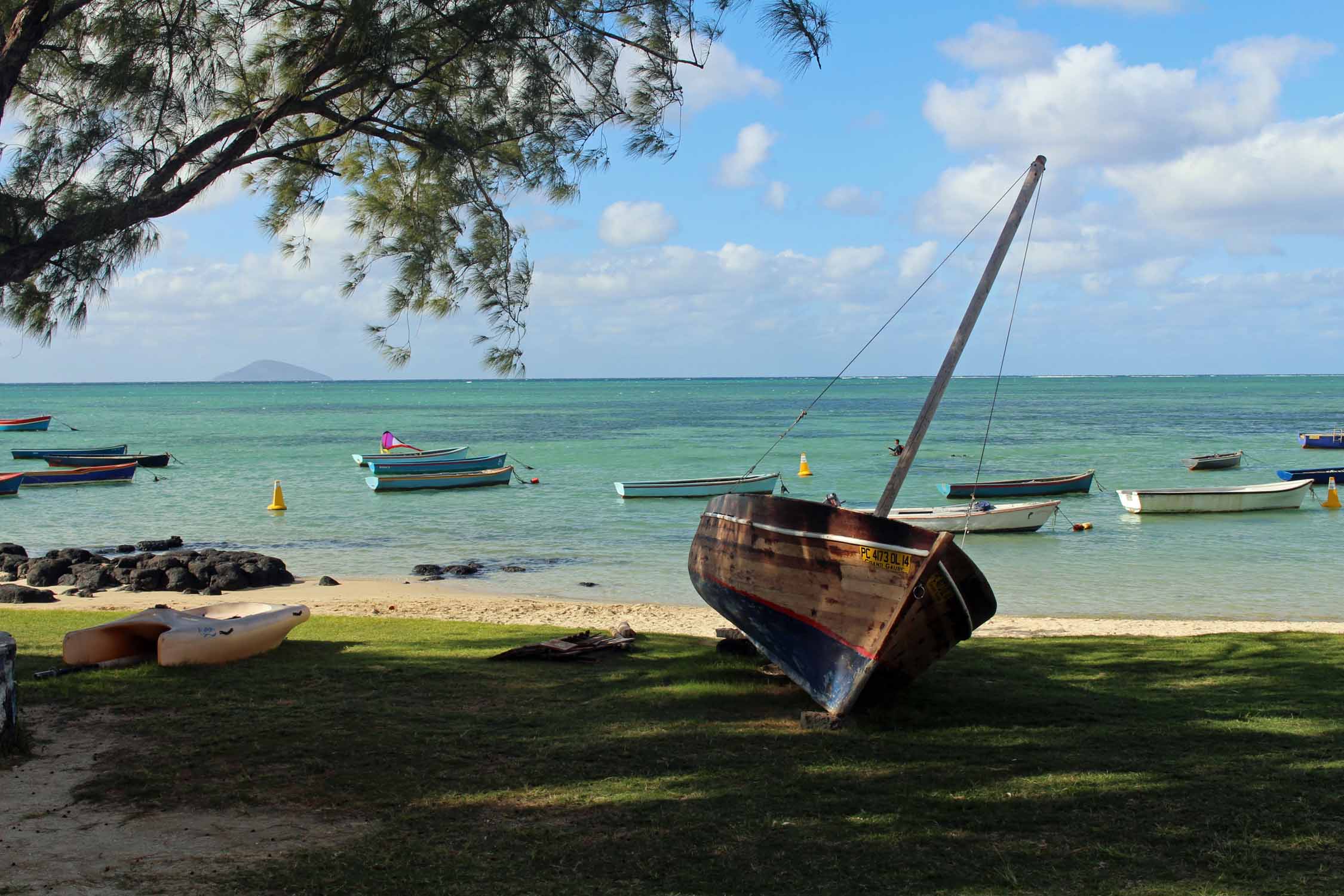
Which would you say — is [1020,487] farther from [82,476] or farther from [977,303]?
[82,476]

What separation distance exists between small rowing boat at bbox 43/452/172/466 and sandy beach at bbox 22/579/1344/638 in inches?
1110

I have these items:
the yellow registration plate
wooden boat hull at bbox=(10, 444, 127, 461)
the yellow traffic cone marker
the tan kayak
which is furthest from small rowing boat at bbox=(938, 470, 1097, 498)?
wooden boat hull at bbox=(10, 444, 127, 461)

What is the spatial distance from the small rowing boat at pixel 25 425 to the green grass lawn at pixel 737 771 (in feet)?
231

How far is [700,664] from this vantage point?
945 cm

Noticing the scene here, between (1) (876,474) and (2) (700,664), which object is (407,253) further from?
(1) (876,474)

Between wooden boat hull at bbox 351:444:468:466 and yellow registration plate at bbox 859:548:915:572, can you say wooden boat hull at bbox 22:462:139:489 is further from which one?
yellow registration plate at bbox 859:548:915:572

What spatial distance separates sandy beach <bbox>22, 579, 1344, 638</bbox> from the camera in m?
13.9

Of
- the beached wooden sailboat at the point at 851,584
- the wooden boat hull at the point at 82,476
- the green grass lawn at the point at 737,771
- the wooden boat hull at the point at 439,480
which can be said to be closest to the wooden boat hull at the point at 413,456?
the wooden boat hull at the point at 439,480

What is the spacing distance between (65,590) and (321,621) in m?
6.94

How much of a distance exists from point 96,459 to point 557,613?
34766 millimetres

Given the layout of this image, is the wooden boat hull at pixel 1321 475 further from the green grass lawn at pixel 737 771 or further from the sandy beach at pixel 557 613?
the green grass lawn at pixel 737 771

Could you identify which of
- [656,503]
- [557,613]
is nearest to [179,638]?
[557,613]

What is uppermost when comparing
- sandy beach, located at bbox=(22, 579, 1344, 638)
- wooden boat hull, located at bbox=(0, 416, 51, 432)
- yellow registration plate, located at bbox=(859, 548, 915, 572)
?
wooden boat hull, located at bbox=(0, 416, 51, 432)

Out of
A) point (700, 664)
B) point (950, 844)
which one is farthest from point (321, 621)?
point (950, 844)
